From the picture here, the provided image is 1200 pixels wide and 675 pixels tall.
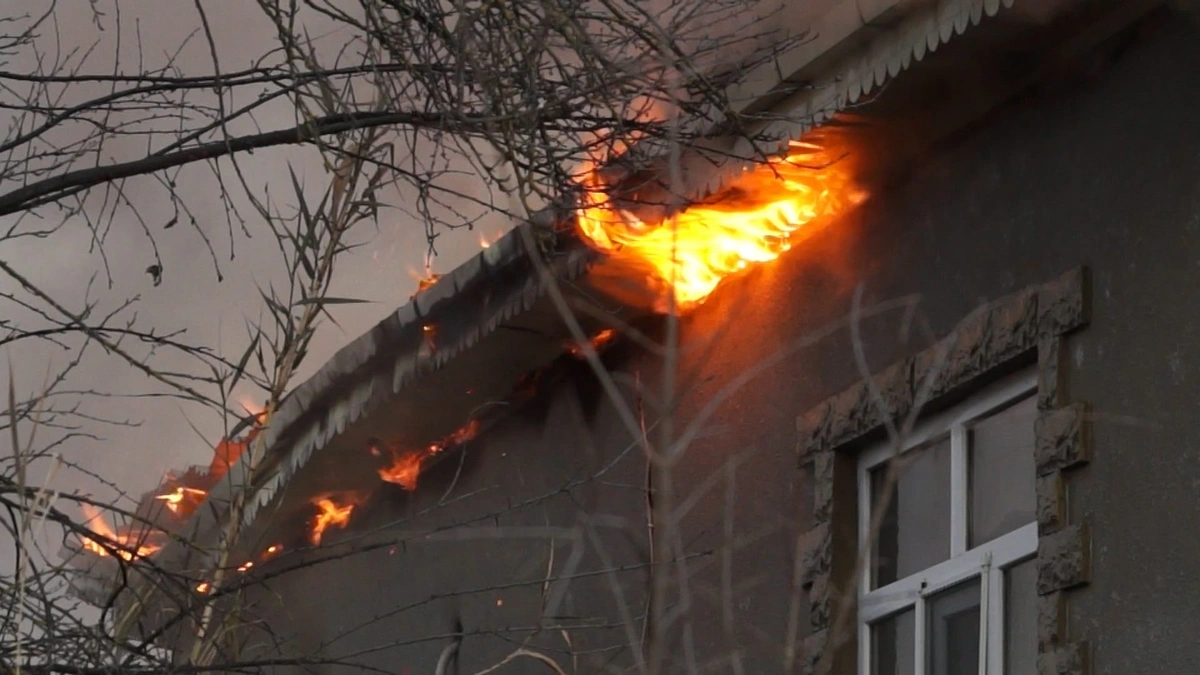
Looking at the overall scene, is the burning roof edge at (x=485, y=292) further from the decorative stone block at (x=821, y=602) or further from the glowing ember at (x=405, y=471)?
the decorative stone block at (x=821, y=602)

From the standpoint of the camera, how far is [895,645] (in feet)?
19.6

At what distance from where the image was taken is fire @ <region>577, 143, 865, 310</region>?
6.36 metres

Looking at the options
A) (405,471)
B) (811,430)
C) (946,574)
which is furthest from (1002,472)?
(405,471)

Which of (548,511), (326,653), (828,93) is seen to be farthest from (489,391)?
(828,93)

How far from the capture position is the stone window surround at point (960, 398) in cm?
496

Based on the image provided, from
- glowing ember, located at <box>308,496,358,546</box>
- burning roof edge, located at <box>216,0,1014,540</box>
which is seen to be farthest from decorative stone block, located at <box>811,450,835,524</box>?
glowing ember, located at <box>308,496,358,546</box>

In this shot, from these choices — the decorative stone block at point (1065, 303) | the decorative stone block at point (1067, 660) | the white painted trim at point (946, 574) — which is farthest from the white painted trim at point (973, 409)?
the decorative stone block at point (1067, 660)

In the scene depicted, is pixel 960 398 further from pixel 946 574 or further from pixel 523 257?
pixel 523 257

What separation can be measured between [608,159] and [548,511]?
10.8 feet

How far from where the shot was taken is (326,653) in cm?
1087

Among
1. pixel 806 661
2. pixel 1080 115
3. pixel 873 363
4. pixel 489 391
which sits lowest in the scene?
pixel 806 661

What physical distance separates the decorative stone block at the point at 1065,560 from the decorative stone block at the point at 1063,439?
20 cm

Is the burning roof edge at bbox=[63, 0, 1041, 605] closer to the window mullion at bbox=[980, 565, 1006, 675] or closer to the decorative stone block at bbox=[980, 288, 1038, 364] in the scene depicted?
the decorative stone block at bbox=[980, 288, 1038, 364]

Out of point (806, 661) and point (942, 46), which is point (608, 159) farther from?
point (806, 661)
